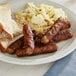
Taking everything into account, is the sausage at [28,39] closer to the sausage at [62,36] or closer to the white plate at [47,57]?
the white plate at [47,57]

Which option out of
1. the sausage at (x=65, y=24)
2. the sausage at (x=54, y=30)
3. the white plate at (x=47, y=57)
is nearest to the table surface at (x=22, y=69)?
the white plate at (x=47, y=57)

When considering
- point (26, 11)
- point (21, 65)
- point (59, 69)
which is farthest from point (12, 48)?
point (26, 11)

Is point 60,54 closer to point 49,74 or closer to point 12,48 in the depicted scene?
point 49,74

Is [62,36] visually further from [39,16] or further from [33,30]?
[39,16]

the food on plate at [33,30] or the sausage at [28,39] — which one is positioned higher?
the sausage at [28,39]

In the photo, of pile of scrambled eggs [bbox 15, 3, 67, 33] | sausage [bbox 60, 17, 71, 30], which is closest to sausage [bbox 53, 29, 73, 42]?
sausage [bbox 60, 17, 71, 30]

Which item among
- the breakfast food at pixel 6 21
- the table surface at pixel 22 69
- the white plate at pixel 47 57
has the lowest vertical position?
the table surface at pixel 22 69

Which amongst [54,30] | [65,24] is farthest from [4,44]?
[65,24]
